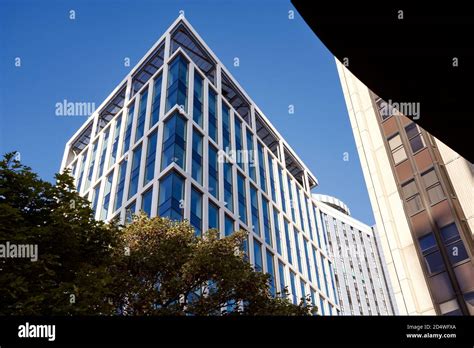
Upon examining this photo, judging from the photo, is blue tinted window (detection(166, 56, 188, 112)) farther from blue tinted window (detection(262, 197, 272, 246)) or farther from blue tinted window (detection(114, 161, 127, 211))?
blue tinted window (detection(262, 197, 272, 246))

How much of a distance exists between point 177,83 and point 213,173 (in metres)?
9.01

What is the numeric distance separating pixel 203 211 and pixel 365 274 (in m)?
83.1

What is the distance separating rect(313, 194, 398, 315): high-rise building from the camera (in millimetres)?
100375

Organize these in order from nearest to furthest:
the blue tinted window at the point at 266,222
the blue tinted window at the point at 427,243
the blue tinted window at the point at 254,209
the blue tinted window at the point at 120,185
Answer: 1. the blue tinted window at the point at 427,243
2. the blue tinted window at the point at 120,185
3. the blue tinted window at the point at 254,209
4. the blue tinted window at the point at 266,222

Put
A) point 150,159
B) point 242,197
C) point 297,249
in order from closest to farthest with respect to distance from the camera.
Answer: point 150,159
point 242,197
point 297,249

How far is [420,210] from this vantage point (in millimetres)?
23297

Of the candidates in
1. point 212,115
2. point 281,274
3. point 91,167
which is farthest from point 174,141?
point 281,274

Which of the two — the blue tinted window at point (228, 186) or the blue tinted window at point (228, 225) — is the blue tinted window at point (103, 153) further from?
the blue tinted window at point (228, 225)

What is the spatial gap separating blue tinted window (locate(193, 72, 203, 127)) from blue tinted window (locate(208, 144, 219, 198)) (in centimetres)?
279

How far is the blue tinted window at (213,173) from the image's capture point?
127 ft

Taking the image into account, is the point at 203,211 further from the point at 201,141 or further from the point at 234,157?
the point at 234,157

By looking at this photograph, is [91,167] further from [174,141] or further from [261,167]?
[261,167]

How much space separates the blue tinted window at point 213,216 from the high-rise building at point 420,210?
520 inches

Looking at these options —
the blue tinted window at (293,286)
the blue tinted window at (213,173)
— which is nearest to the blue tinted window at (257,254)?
the blue tinted window at (293,286)
